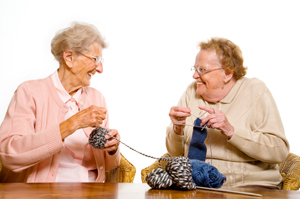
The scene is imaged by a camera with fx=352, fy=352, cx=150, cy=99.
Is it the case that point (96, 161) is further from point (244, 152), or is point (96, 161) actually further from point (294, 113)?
point (294, 113)

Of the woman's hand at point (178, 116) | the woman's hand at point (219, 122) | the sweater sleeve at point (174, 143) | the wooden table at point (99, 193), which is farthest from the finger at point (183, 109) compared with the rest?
the wooden table at point (99, 193)

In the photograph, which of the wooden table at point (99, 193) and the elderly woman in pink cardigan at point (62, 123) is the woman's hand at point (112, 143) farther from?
the wooden table at point (99, 193)

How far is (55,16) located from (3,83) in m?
0.82

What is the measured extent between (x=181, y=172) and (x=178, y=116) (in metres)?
0.79

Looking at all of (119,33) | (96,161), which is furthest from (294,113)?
(96,161)

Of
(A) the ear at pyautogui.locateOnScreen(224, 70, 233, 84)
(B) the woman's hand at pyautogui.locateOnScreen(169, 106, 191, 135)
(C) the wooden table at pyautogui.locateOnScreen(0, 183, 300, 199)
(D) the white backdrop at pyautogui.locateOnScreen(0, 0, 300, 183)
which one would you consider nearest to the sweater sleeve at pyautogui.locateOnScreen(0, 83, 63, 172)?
(C) the wooden table at pyautogui.locateOnScreen(0, 183, 300, 199)

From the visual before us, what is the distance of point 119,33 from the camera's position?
3.67 metres

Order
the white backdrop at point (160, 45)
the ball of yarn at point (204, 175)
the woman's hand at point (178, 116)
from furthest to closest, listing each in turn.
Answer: the white backdrop at point (160, 45) < the woman's hand at point (178, 116) < the ball of yarn at point (204, 175)

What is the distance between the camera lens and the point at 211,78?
7.72 feet

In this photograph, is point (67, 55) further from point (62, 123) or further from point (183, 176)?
point (183, 176)

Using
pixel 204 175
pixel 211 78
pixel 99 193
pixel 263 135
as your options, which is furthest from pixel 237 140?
pixel 99 193

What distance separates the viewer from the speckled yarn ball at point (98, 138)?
6.07 ft

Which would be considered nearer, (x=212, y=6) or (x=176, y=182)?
(x=176, y=182)

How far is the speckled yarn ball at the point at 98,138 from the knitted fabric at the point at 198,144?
581mm
